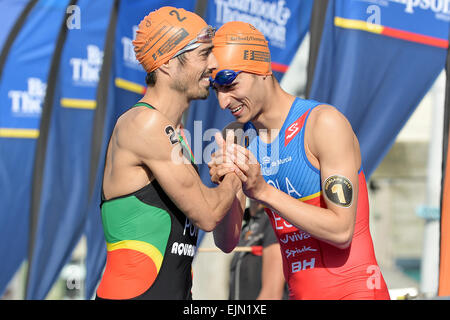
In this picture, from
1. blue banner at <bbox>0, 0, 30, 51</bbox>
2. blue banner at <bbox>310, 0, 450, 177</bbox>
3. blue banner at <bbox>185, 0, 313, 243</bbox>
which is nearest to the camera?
blue banner at <bbox>310, 0, 450, 177</bbox>

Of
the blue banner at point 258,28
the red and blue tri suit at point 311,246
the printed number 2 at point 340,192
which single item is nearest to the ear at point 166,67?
the red and blue tri suit at point 311,246

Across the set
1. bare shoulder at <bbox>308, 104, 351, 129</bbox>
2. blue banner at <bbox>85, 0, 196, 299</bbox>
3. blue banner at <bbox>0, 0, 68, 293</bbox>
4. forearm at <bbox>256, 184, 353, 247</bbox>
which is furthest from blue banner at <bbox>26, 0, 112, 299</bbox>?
forearm at <bbox>256, 184, 353, 247</bbox>

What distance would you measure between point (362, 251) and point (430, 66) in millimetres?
2819

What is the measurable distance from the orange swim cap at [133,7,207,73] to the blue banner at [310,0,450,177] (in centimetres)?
249

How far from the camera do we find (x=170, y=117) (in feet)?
10.8

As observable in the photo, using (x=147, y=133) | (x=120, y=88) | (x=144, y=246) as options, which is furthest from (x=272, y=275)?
(x=120, y=88)

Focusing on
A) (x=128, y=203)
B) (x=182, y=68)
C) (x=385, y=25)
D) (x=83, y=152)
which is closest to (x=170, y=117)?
(x=182, y=68)

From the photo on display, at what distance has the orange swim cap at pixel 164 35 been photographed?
3295 mm

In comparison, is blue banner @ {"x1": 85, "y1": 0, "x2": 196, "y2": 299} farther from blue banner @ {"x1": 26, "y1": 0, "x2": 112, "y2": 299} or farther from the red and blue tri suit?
the red and blue tri suit

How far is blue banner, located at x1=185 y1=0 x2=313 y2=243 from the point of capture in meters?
6.52

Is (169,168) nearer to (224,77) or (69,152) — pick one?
(224,77)

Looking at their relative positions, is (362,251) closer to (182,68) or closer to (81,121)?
(182,68)

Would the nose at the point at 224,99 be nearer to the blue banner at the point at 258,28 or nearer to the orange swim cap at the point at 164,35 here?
the orange swim cap at the point at 164,35
